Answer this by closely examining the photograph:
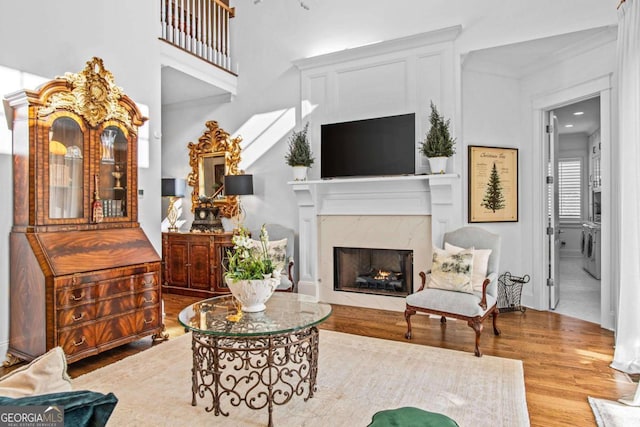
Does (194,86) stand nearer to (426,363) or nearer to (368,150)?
(368,150)

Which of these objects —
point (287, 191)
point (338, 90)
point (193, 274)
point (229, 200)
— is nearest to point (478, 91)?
point (338, 90)

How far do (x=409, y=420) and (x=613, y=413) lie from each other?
169cm

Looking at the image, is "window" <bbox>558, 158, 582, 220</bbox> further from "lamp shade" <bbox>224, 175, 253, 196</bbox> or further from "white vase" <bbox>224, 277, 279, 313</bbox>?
"white vase" <bbox>224, 277, 279, 313</bbox>

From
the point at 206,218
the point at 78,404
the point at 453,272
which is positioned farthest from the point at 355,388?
the point at 206,218

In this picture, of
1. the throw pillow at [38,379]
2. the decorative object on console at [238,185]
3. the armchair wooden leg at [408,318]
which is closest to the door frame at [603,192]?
the armchair wooden leg at [408,318]

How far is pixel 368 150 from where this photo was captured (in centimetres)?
488

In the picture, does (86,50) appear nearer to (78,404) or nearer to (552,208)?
(78,404)

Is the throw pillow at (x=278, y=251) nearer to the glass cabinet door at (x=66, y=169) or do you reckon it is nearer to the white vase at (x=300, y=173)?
the white vase at (x=300, y=173)

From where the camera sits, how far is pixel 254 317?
8.42ft

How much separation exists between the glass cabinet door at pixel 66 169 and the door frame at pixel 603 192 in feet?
15.9

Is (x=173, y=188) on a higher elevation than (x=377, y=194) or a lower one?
higher

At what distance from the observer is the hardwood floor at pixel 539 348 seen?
2584 millimetres

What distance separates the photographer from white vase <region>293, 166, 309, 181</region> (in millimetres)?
5133

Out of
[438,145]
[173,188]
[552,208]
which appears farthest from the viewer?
[173,188]
